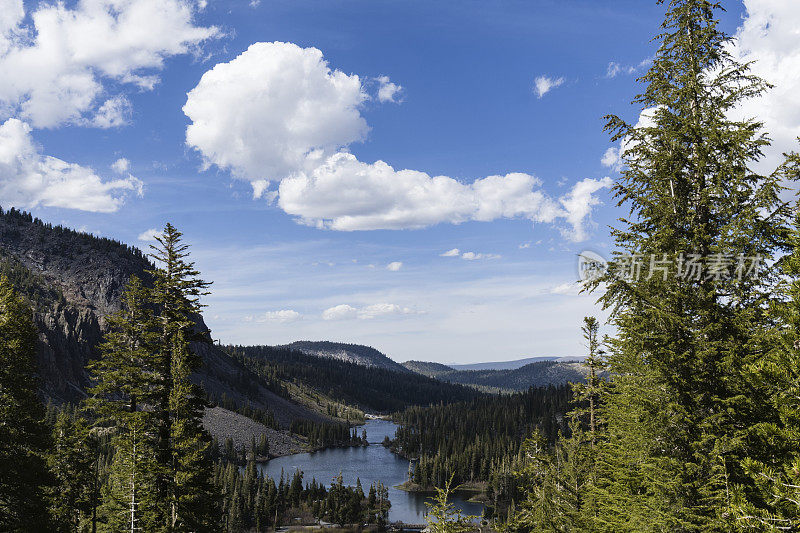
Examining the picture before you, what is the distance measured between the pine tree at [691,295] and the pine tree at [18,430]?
23481mm

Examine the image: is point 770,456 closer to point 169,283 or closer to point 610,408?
point 610,408

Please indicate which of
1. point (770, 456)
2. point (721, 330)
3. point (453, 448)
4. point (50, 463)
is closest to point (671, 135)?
point (721, 330)

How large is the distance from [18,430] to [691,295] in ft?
87.4

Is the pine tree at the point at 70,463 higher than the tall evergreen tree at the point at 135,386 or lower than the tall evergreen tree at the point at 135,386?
lower

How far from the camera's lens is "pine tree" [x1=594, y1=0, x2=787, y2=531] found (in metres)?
12.0

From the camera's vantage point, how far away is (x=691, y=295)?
42.1 feet

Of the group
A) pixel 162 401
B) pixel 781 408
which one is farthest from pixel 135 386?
pixel 781 408

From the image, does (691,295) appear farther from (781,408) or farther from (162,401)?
(162,401)

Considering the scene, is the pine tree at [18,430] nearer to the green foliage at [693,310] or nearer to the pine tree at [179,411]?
Result: the pine tree at [179,411]

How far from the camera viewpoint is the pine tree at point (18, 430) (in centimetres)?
1956

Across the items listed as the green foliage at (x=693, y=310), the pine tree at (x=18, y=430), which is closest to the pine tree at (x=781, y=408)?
the green foliage at (x=693, y=310)

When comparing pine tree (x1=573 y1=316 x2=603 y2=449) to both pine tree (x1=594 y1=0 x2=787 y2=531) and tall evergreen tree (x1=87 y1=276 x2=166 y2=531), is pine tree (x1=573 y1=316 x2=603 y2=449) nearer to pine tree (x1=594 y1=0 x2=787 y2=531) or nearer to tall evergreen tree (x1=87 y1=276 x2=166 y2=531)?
pine tree (x1=594 y1=0 x2=787 y2=531)

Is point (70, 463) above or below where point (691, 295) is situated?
below

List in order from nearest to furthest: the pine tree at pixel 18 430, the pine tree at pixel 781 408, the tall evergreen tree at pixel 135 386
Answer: the pine tree at pixel 781 408
the pine tree at pixel 18 430
the tall evergreen tree at pixel 135 386
